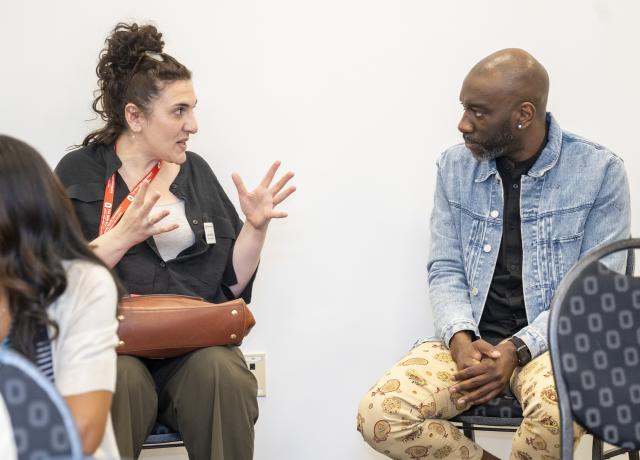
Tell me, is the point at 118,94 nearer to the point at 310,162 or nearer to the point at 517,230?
A: the point at 310,162

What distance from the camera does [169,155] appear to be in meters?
2.58

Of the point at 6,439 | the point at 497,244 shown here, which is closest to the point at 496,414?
the point at 497,244

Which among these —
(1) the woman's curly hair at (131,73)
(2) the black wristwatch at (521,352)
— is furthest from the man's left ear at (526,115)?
(1) the woman's curly hair at (131,73)

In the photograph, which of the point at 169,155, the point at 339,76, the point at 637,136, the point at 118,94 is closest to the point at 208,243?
the point at 169,155

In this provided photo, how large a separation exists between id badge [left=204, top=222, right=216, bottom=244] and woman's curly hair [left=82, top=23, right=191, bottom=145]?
0.37 metres

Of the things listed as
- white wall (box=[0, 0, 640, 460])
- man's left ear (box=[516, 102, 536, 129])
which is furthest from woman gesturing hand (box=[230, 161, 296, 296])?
man's left ear (box=[516, 102, 536, 129])

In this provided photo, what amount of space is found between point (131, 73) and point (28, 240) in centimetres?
129

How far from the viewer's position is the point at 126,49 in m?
2.59

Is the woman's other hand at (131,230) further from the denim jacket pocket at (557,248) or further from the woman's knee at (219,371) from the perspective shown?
the denim jacket pocket at (557,248)

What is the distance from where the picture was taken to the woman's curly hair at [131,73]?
258cm

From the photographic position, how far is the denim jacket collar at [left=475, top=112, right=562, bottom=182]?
247 centimetres

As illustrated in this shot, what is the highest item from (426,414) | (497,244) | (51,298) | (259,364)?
(51,298)

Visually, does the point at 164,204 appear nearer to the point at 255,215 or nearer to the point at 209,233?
the point at 209,233

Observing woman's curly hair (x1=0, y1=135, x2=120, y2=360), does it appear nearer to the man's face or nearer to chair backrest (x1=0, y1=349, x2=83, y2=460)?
chair backrest (x1=0, y1=349, x2=83, y2=460)
